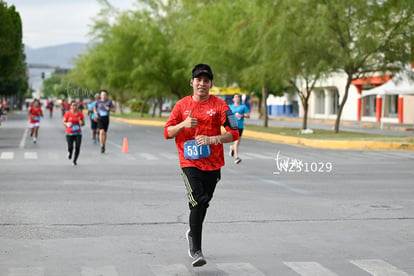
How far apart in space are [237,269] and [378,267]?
4.22ft

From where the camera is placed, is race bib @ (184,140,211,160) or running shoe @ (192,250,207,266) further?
race bib @ (184,140,211,160)

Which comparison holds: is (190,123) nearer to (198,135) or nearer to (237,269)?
(198,135)

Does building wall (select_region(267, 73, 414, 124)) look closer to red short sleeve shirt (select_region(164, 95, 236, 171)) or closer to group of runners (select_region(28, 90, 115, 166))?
group of runners (select_region(28, 90, 115, 166))

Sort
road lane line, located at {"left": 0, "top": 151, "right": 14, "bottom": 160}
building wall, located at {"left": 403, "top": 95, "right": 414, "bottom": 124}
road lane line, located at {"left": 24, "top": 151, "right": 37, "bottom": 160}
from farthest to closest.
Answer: building wall, located at {"left": 403, "top": 95, "right": 414, "bottom": 124} < road lane line, located at {"left": 24, "top": 151, "right": 37, "bottom": 160} < road lane line, located at {"left": 0, "top": 151, "right": 14, "bottom": 160}

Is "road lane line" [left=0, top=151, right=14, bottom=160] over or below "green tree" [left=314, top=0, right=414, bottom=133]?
below

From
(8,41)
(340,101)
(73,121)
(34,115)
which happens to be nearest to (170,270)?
(73,121)

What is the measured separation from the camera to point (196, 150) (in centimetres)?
682

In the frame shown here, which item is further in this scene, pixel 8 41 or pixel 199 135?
pixel 8 41

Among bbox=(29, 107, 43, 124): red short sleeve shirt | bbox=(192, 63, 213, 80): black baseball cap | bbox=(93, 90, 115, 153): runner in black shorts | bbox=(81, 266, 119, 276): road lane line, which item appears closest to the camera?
bbox=(81, 266, 119, 276): road lane line

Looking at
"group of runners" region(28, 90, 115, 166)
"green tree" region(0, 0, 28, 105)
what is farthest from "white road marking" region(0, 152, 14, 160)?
"green tree" region(0, 0, 28, 105)

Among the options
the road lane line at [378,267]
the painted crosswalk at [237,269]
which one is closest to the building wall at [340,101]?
the road lane line at [378,267]

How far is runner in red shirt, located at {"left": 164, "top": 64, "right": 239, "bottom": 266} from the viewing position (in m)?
6.82

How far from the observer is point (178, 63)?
5809cm

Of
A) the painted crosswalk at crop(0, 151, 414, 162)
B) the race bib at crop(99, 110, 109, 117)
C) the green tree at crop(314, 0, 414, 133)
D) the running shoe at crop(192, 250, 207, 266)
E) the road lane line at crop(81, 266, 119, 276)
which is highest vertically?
the green tree at crop(314, 0, 414, 133)
